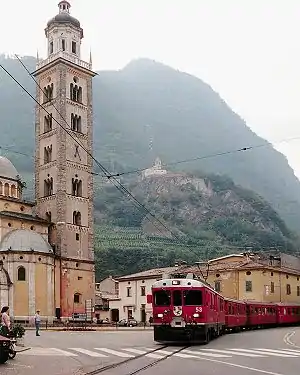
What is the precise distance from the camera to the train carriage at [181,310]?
26.1m

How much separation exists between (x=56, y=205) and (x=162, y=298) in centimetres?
4206

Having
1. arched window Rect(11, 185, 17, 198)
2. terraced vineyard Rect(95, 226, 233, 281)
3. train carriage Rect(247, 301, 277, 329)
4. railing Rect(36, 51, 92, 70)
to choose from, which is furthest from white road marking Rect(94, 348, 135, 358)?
terraced vineyard Rect(95, 226, 233, 281)

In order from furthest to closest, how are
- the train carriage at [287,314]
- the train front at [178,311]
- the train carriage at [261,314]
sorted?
the train carriage at [287,314] → the train carriage at [261,314] → the train front at [178,311]

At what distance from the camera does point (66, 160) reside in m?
68.9

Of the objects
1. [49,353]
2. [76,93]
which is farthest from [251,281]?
[49,353]

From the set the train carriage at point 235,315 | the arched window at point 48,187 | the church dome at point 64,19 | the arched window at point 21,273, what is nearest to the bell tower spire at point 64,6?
the church dome at point 64,19

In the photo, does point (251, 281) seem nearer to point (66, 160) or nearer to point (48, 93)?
point (66, 160)

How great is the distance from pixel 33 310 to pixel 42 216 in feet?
41.1

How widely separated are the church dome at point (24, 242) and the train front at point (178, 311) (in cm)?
3646

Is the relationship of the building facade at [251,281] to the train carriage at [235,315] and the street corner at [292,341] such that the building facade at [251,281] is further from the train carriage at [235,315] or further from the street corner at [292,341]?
the street corner at [292,341]

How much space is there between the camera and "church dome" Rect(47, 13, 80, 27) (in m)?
73.5

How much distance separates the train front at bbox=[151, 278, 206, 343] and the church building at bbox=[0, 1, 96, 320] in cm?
3545

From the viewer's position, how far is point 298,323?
62500 millimetres

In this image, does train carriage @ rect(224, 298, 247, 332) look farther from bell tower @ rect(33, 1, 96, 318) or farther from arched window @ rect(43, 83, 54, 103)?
arched window @ rect(43, 83, 54, 103)
